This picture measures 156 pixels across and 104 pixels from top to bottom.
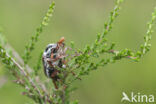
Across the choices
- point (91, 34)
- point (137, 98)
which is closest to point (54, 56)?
point (137, 98)

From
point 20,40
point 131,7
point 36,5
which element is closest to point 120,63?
point 131,7

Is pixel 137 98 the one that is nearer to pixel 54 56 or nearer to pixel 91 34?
pixel 91 34

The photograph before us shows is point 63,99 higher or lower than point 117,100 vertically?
lower

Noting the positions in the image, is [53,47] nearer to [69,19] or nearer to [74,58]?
[74,58]

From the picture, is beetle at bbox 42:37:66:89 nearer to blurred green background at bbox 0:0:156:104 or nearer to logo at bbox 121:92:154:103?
blurred green background at bbox 0:0:156:104

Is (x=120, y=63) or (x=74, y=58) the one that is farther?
(x=120, y=63)
